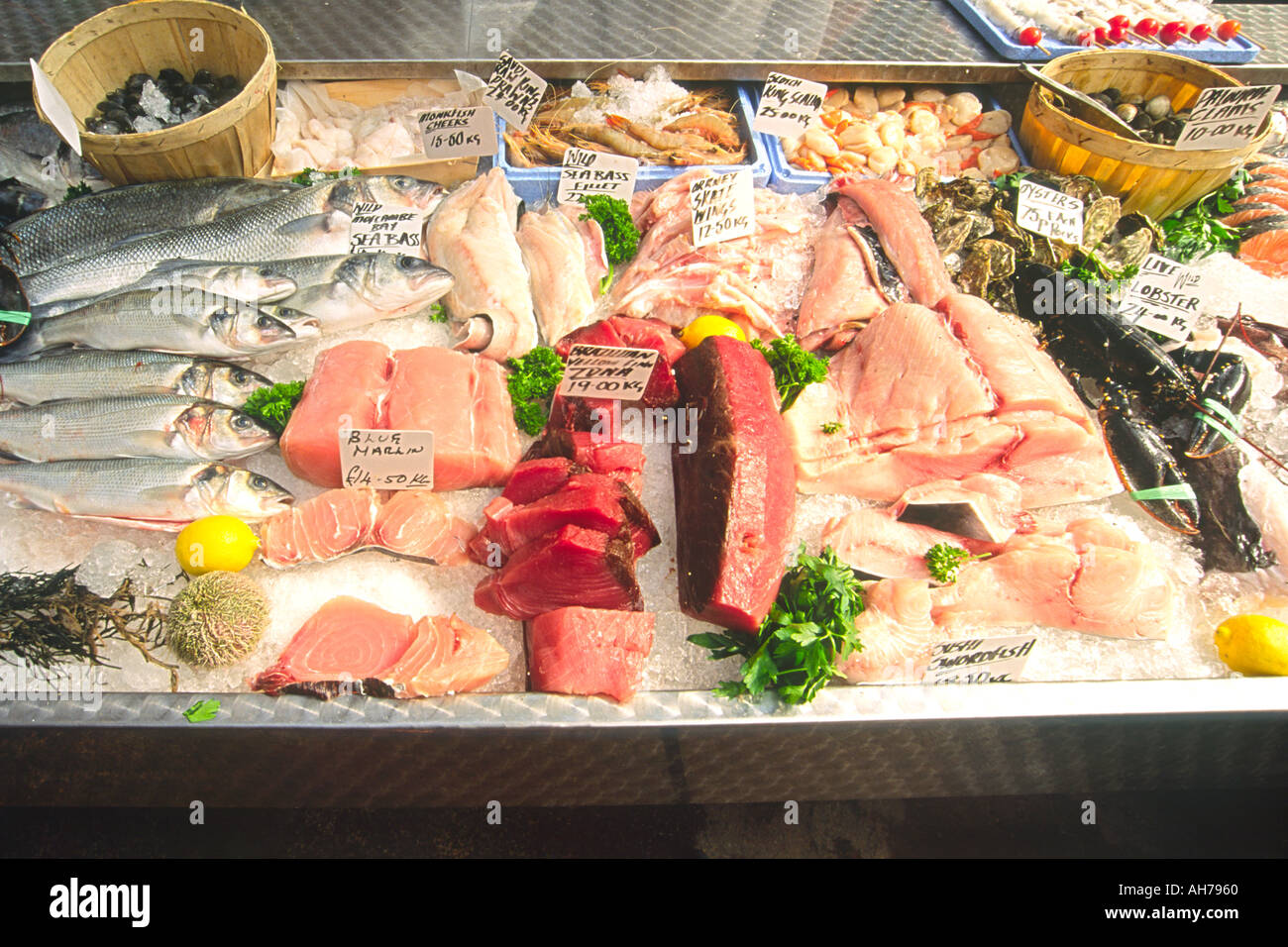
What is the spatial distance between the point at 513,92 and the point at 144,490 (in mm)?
2300

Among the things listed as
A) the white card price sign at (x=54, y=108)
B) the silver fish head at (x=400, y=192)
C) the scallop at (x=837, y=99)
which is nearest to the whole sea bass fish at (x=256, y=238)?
the silver fish head at (x=400, y=192)

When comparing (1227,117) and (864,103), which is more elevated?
(864,103)

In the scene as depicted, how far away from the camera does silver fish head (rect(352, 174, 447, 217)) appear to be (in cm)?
326

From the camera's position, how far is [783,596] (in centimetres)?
241

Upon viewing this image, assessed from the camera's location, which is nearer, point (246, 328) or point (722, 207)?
point (246, 328)

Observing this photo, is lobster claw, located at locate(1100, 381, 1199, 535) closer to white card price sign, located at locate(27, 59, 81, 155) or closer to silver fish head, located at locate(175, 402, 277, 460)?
silver fish head, located at locate(175, 402, 277, 460)

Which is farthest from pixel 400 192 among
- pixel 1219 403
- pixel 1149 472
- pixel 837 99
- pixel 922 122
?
pixel 1219 403

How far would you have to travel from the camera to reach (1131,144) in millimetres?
3320

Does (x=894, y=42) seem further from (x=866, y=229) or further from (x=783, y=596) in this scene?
(x=783, y=596)

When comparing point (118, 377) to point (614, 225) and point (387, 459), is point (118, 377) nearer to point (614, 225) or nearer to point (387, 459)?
point (387, 459)

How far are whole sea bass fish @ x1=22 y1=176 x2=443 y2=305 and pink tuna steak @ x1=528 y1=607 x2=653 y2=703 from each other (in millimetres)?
1930

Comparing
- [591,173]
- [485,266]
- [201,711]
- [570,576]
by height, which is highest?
[591,173]

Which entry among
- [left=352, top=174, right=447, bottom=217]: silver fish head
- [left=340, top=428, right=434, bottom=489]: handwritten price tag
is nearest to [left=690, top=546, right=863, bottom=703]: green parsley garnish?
[left=340, top=428, right=434, bottom=489]: handwritten price tag
